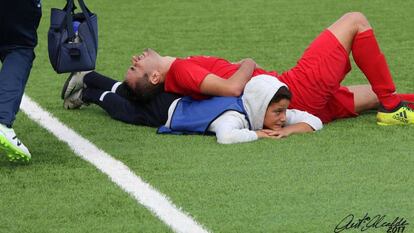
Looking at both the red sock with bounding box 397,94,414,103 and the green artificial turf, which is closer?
the green artificial turf

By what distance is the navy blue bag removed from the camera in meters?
7.00

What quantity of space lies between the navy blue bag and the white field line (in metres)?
0.57

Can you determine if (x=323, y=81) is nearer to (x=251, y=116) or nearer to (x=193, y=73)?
(x=251, y=116)

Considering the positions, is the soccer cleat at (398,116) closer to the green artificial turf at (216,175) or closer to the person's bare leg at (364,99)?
the green artificial turf at (216,175)

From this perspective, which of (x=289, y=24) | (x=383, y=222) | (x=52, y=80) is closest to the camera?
(x=383, y=222)

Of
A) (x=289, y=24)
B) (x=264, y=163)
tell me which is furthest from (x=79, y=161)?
(x=289, y=24)

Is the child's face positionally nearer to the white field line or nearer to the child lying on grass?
the child lying on grass

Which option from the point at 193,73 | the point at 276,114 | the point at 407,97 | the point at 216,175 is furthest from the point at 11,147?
the point at 407,97

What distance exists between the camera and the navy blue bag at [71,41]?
7004 millimetres

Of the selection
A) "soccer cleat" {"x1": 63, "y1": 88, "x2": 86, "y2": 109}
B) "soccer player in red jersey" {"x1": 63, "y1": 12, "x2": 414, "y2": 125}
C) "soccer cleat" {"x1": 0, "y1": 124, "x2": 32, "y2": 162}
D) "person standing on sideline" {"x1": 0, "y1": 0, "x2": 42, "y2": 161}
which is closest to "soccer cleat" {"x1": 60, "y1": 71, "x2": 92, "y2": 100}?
"soccer cleat" {"x1": 63, "y1": 88, "x2": 86, "y2": 109}

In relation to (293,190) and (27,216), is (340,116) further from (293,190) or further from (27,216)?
(27,216)

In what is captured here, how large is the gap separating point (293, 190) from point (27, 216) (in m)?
1.40

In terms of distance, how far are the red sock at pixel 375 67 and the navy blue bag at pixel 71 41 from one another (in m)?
1.88

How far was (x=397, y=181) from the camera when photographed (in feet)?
20.7
